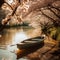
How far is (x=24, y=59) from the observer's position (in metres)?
16.3

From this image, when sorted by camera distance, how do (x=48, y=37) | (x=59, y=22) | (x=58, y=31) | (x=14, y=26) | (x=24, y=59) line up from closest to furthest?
(x=59, y=22) < (x=24, y=59) < (x=58, y=31) < (x=48, y=37) < (x=14, y=26)

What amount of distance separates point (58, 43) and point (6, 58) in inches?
260

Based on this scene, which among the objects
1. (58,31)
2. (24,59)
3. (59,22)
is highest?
(59,22)

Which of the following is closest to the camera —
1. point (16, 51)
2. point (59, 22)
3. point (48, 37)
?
point (59, 22)

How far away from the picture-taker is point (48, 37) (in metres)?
A: 23.5

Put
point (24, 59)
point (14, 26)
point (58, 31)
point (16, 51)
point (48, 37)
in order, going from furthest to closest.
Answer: point (14, 26)
point (48, 37)
point (58, 31)
point (16, 51)
point (24, 59)

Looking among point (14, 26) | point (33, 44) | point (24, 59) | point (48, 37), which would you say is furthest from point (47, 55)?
point (14, 26)

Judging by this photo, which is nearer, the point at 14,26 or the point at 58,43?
the point at 58,43

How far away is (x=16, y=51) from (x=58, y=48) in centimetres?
427

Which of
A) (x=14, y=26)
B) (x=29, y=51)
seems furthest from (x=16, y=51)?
(x=14, y=26)

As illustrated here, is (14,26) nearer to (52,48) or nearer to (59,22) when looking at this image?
(52,48)

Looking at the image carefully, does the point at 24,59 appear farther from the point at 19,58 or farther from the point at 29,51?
the point at 29,51

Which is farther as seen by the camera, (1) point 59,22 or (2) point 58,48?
(2) point 58,48

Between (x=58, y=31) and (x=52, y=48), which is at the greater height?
(x=58, y=31)
